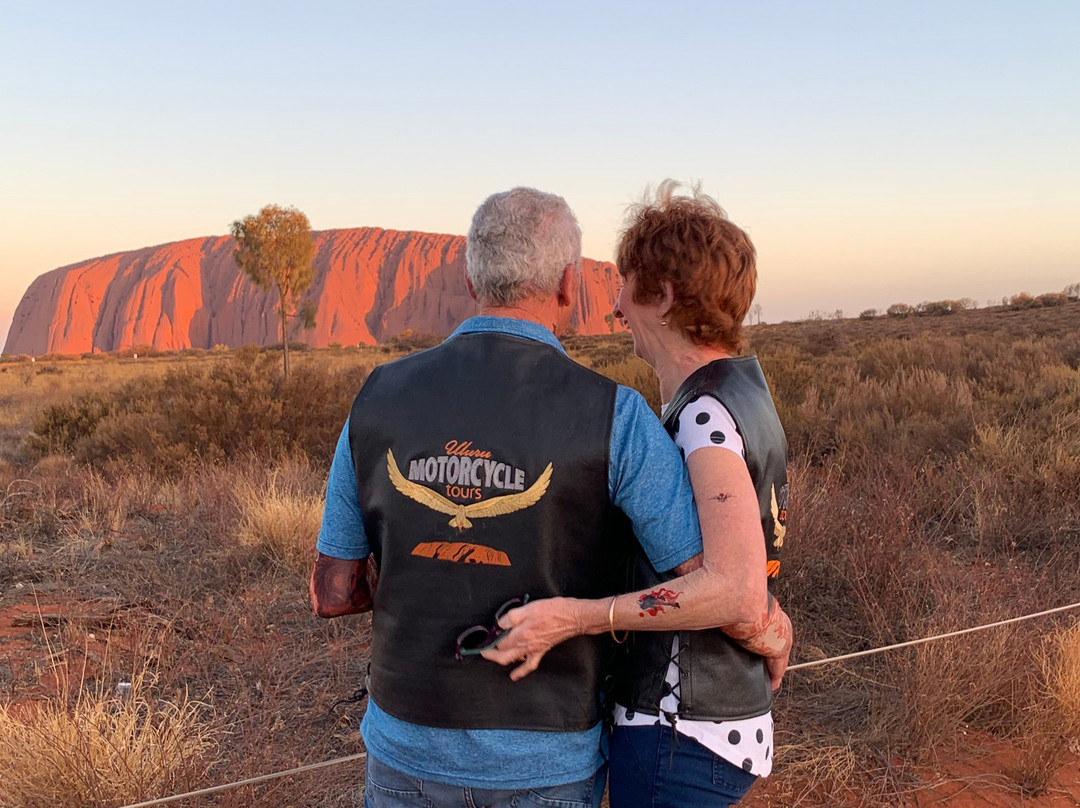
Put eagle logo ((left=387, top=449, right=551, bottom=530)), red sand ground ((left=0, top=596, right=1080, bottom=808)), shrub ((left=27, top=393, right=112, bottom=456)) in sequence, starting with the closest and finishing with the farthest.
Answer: eagle logo ((left=387, top=449, right=551, bottom=530))
red sand ground ((left=0, top=596, right=1080, bottom=808))
shrub ((left=27, top=393, right=112, bottom=456))

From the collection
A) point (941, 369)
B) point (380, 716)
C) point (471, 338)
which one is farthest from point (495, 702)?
point (941, 369)

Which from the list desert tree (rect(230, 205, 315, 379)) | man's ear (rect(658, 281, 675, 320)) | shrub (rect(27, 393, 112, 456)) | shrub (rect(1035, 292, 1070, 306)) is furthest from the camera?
shrub (rect(1035, 292, 1070, 306))

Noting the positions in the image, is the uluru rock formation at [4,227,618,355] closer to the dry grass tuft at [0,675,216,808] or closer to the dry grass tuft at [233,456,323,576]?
the dry grass tuft at [233,456,323,576]

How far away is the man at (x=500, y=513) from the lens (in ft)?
4.52

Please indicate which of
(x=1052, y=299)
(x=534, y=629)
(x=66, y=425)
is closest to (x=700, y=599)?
(x=534, y=629)

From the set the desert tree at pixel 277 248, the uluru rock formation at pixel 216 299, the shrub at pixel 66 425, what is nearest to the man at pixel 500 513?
the shrub at pixel 66 425

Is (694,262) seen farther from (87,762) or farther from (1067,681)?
(1067,681)

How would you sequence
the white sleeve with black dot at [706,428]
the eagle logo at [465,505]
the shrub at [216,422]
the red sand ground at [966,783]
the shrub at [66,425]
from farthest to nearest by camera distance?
the shrub at [66,425], the shrub at [216,422], the red sand ground at [966,783], the white sleeve with black dot at [706,428], the eagle logo at [465,505]

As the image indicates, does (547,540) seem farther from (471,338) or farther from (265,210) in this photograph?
(265,210)

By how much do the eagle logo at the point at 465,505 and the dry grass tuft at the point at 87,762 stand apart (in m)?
2.11

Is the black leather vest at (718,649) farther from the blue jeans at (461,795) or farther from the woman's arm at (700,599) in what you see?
the blue jeans at (461,795)

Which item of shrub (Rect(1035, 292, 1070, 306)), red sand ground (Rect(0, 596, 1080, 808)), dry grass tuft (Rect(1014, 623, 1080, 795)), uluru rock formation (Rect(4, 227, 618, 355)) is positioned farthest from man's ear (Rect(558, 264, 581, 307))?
uluru rock formation (Rect(4, 227, 618, 355))

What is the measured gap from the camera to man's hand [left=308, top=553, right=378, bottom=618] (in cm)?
167

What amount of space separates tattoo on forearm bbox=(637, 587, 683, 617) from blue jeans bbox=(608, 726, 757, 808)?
0.98 feet
